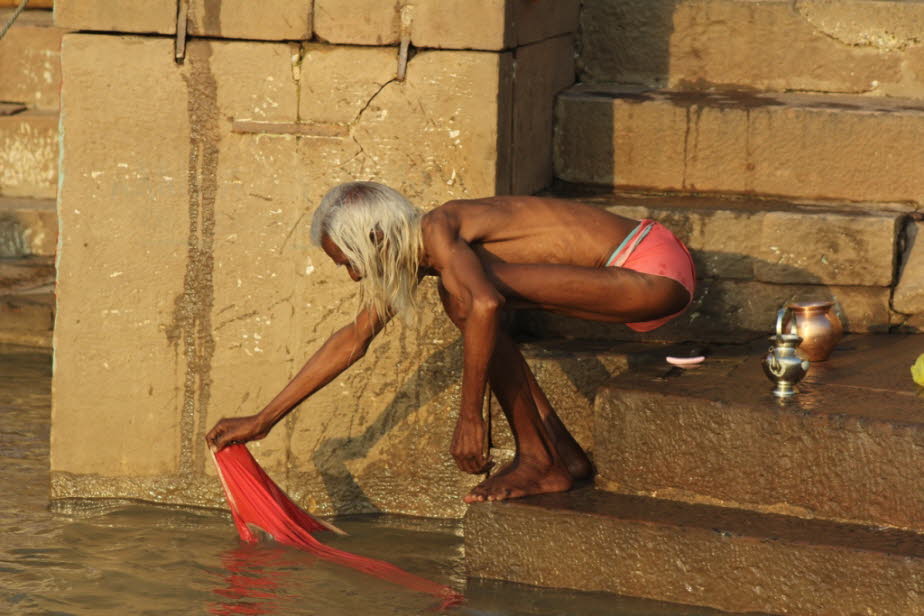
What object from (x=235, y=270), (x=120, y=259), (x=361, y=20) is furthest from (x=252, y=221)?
(x=361, y=20)

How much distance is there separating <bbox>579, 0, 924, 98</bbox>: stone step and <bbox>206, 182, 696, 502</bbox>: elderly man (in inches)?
69.8

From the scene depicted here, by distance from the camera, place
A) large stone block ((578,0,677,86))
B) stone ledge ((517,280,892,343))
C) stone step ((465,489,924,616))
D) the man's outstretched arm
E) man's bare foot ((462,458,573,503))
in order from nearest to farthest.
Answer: stone step ((465,489,924,616))
man's bare foot ((462,458,573,503))
the man's outstretched arm
stone ledge ((517,280,892,343))
large stone block ((578,0,677,86))

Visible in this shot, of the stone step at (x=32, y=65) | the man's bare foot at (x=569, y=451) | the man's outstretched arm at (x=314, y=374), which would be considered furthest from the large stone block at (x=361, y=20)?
the stone step at (x=32, y=65)

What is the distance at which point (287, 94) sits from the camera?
5508 millimetres

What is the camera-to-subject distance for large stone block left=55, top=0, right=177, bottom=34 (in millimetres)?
5488

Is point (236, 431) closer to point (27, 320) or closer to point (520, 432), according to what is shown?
point (520, 432)

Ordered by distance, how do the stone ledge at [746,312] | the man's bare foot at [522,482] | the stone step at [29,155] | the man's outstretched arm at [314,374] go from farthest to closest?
the stone step at [29,155] < the stone ledge at [746,312] < the man's outstretched arm at [314,374] < the man's bare foot at [522,482]

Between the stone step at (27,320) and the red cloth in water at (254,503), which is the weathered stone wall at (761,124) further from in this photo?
the stone step at (27,320)

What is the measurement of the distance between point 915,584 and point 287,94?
9.19 ft

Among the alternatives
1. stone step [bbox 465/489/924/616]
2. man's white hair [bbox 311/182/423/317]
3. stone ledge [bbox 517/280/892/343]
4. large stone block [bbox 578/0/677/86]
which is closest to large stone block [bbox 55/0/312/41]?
man's white hair [bbox 311/182/423/317]

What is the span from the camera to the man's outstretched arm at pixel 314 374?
505 cm

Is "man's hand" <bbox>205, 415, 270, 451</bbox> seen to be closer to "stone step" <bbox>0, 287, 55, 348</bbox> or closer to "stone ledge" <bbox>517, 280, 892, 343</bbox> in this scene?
"stone ledge" <bbox>517, 280, 892, 343</bbox>

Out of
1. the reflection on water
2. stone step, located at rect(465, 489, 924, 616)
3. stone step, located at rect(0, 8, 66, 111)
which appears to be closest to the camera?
stone step, located at rect(465, 489, 924, 616)

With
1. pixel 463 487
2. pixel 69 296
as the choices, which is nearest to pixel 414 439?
pixel 463 487
